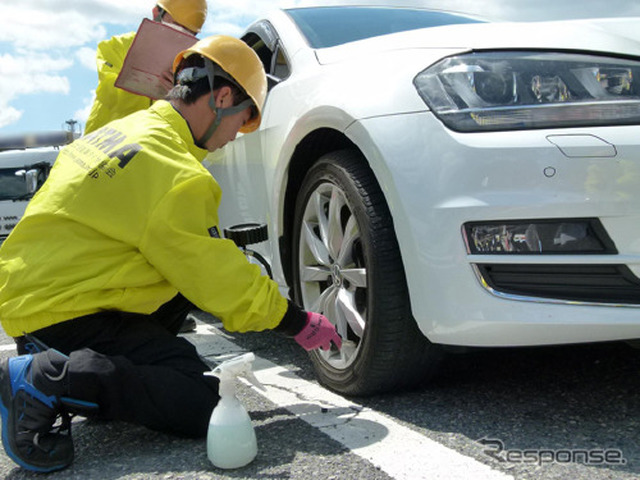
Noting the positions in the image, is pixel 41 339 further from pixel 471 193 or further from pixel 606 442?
pixel 606 442

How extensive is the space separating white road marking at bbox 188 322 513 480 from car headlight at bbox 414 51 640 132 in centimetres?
90

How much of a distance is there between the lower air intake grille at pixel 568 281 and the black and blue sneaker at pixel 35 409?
4.16 feet

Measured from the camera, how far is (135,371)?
2.19 m

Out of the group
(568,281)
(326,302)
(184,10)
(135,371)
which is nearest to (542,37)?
(568,281)

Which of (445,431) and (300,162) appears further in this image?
(300,162)

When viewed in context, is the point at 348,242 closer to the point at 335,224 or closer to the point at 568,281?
the point at 335,224

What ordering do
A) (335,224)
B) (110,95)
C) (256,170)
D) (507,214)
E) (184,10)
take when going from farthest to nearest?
1. (184,10)
2. (110,95)
3. (256,170)
4. (335,224)
5. (507,214)

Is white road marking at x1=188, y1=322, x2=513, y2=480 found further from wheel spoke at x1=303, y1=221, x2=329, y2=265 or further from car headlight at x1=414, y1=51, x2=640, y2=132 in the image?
car headlight at x1=414, y1=51, x2=640, y2=132

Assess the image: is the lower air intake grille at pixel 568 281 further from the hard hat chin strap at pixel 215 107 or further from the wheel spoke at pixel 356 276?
the hard hat chin strap at pixel 215 107

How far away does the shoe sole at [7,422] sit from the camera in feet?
6.73

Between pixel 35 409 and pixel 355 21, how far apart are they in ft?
6.95

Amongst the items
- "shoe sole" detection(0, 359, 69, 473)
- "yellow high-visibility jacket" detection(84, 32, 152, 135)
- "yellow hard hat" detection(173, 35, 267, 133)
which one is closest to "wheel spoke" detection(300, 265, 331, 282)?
"yellow hard hat" detection(173, 35, 267, 133)

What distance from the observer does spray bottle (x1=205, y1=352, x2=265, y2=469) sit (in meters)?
2.00

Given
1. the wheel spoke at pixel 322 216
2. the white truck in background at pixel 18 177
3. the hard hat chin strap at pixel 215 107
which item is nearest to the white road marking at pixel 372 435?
the wheel spoke at pixel 322 216
